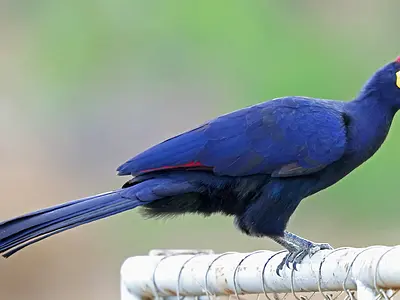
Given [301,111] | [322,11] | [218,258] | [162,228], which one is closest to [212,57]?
[322,11]

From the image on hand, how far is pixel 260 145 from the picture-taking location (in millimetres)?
2664

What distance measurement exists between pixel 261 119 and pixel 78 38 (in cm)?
409

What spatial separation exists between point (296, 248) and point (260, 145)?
1.05ft

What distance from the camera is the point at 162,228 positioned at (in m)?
5.59

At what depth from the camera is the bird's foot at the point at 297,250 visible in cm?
210

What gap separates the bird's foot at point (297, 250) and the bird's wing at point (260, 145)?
19 cm

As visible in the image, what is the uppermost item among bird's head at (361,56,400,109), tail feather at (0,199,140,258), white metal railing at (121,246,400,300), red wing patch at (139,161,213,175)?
bird's head at (361,56,400,109)

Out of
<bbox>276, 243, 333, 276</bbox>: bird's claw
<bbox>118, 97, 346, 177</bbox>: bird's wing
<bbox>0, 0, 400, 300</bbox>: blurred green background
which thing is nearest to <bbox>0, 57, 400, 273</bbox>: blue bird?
<bbox>118, 97, 346, 177</bbox>: bird's wing

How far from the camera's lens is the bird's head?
8.99ft

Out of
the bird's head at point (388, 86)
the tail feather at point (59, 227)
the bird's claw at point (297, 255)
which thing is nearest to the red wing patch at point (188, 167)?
the tail feather at point (59, 227)

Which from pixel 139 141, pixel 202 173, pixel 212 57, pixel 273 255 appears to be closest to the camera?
pixel 273 255

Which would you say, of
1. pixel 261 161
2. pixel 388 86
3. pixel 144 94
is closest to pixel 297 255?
pixel 261 161

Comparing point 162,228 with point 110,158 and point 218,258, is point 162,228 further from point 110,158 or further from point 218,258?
point 218,258

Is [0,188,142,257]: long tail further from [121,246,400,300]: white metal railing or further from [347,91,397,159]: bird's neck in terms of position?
[347,91,397,159]: bird's neck
